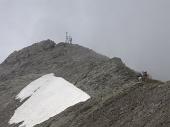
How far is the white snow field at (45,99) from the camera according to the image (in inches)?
1474

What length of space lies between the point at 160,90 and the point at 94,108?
504 centimetres

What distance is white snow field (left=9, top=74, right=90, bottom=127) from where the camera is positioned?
37438 millimetres

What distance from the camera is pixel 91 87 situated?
40.2m

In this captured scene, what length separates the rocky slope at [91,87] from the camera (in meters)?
24.9

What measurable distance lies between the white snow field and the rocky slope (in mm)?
977

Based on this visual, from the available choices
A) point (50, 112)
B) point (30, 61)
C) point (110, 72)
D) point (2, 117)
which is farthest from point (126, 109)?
point (30, 61)

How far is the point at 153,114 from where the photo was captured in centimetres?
2347

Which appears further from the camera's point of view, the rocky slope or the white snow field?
the white snow field

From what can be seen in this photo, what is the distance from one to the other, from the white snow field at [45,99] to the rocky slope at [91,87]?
0.98 metres

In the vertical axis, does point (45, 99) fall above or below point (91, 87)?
below

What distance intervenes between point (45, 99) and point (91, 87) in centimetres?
489

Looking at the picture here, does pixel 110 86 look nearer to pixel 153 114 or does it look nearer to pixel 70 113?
pixel 70 113

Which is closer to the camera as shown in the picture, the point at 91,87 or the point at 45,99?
the point at 91,87

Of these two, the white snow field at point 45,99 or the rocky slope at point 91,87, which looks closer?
the rocky slope at point 91,87
